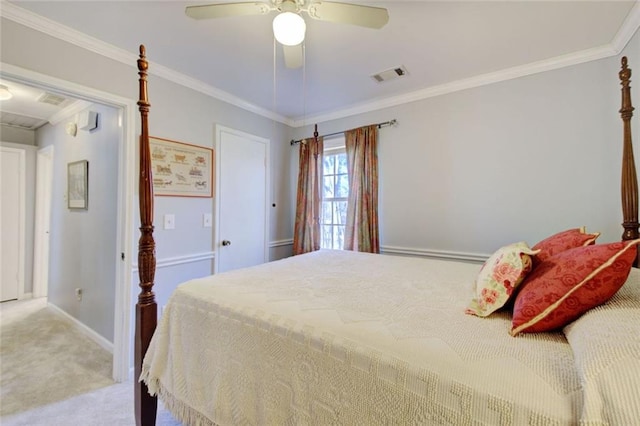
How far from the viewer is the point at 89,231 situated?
2.80m

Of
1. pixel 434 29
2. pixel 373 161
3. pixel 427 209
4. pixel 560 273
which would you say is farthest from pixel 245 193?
pixel 560 273

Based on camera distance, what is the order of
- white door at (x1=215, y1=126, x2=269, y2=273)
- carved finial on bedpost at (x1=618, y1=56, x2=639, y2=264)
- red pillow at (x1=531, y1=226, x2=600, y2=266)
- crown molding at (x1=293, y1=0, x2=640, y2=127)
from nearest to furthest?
red pillow at (x1=531, y1=226, x2=600, y2=266) < carved finial on bedpost at (x1=618, y1=56, x2=639, y2=264) < crown molding at (x1=293, y1=0, x2=640, y2=127) < white door at (x1=215, y1=126, x2=269, y2=273)

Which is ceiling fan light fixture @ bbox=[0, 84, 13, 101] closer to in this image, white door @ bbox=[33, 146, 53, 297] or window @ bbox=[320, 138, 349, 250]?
white door @ bbox=[33, 146, 53, 297]

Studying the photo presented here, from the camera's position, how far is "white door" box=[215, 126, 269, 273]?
2.93m

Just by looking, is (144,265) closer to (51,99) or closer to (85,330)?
(85,330)

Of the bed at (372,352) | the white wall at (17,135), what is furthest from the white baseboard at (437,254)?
the white wall at (17,135)

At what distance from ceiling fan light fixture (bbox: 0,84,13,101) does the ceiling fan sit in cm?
263

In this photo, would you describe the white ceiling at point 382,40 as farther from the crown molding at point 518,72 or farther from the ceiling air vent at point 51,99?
the ceiling air vent at point 51,99

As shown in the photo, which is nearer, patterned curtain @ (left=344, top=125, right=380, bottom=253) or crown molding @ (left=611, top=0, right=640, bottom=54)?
crown molding @ (left=611, top=0, right=640, bottom=54)

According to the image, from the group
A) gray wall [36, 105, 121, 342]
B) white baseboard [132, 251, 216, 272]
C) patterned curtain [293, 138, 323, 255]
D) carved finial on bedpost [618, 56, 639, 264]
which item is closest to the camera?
carved finial on bedpost [618, 56, 639, 264]

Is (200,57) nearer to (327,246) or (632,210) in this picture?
(327,246)

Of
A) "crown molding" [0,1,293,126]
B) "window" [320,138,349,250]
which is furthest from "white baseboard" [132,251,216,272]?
"crown molding" [0,1,293,126]

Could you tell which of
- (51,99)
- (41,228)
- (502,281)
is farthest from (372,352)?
(41,228)

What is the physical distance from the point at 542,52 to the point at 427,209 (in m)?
1.55
